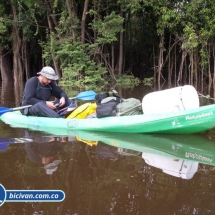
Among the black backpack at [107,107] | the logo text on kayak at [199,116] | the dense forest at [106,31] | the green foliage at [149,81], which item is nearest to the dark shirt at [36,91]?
the black backpack at [107,107]

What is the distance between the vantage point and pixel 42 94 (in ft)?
16.9

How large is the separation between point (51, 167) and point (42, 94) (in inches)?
87.5

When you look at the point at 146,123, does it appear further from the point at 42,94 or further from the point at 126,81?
the point at 126,81

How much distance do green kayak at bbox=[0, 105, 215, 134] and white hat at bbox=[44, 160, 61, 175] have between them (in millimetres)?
1406

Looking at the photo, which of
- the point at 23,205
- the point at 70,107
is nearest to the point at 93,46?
the point at 70,107

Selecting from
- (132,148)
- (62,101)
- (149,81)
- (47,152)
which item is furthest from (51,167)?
(149,81)

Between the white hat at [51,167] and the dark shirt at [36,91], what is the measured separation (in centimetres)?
196

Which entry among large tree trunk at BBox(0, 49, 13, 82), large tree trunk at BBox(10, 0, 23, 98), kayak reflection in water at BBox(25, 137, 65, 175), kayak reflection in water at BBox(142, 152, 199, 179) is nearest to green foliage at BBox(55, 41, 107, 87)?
large tree trunk at BBox(10, 0, 23, 98)

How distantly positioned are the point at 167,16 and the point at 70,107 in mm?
7975

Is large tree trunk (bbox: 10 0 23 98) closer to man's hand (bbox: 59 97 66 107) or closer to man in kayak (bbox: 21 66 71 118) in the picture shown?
man in kayak (bbox: 21 66 71 118)

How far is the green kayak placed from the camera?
4070 mm

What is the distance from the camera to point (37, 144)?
4.08 meters

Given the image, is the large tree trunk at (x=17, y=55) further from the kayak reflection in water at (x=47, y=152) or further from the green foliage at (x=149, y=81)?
the kayak reflection in water at (x=47, y=152)

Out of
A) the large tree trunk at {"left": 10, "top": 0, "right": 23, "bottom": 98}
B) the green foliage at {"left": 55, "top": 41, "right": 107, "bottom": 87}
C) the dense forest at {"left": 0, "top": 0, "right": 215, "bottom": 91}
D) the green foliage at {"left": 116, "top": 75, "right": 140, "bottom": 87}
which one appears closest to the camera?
the dense forest at {"left": 0, "top": 0, "right": 215, "bottom": 91}
